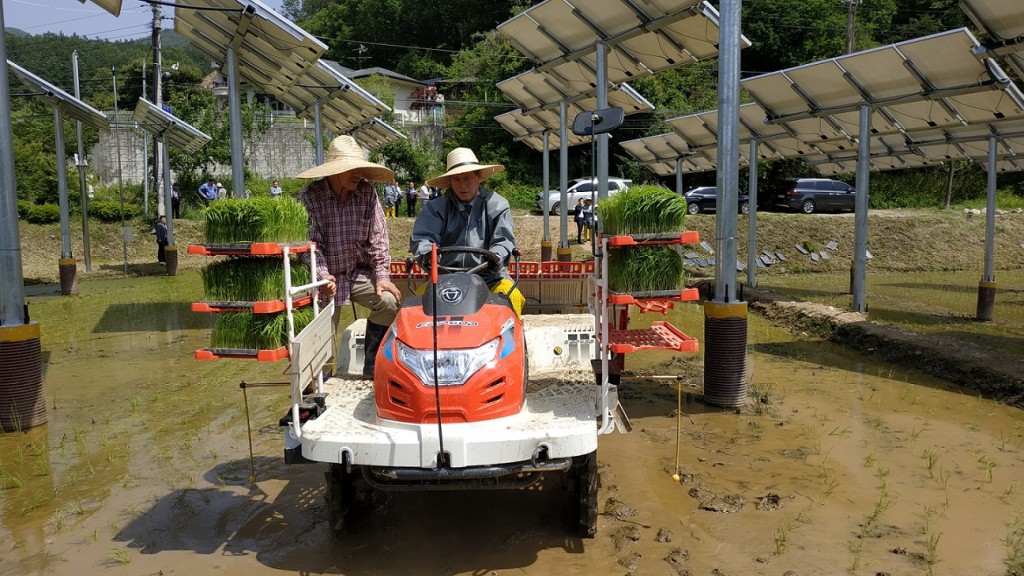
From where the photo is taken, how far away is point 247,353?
521cm

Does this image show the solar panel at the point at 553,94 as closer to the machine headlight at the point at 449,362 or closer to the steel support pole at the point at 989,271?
the steel support pole at the point at 989,271

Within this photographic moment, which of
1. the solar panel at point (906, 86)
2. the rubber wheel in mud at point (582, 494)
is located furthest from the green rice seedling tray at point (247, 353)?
the solar panel at point (906, 86)

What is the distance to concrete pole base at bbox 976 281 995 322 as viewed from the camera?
12.4m

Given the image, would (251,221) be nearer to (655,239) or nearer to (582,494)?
(582,494)

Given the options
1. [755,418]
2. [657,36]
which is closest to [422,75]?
→ [657,36]

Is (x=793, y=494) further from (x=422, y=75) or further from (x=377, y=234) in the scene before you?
(x=422, y=75)

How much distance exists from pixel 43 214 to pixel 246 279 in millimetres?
26522

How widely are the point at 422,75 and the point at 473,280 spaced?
48.6 metres

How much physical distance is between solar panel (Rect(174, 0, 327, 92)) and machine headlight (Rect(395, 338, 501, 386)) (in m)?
6.39

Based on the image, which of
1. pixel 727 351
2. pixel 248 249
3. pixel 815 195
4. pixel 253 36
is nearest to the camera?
pixel 248 249

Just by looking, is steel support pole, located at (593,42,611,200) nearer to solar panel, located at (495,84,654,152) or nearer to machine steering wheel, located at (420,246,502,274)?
solar panel, located at (495,84,654,152)

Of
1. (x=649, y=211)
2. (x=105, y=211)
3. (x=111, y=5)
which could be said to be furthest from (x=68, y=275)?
Result: (x=649, y=211)

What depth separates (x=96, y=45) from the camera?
3044 inches

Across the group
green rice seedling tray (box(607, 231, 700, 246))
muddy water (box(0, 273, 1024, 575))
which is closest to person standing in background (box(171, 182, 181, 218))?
muddy water (box(0, 273, 1024, 575))
